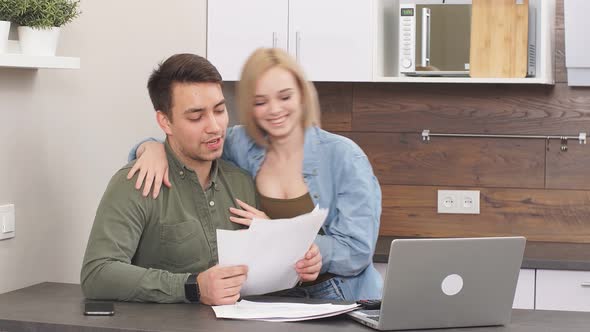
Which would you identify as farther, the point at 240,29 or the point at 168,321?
the point at 240,29

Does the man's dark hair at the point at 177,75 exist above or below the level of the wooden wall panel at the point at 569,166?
above

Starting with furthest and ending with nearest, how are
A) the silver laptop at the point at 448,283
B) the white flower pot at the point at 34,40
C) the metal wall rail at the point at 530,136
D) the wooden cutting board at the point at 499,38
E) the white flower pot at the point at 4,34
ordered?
the metal wall rail at the point at 530,136 → the wooden cutting board at the point at 499,38 → the white flower pot at the point at 34,40 → the white flower pot at the point at 4,34 → the silver laptop at the point at 448,283

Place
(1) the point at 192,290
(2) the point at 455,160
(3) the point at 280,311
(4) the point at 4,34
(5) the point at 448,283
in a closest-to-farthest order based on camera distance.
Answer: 1. (5) the point at 448,283
2. (3) the point at 280,311
3. (1) the point at 192,290
4. (4) the point at 4,34
5. (2) the point at 455,160

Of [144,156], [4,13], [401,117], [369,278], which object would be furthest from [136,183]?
[401,117]

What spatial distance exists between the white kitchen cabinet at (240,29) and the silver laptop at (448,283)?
5.92 feet

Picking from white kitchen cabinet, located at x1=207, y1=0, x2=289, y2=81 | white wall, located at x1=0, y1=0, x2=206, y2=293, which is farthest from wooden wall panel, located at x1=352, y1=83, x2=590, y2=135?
white wall, located at x1=0, y1=0, x2=206, y2=293

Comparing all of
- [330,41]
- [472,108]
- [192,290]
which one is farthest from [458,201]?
[192,290]

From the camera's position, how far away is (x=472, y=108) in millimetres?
3918

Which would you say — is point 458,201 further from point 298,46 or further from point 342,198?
point 342,198

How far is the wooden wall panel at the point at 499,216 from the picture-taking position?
3820 mm

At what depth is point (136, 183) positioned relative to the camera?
2443 mm

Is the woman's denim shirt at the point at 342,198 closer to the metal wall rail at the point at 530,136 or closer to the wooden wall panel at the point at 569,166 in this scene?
the metal wall rail at the point at 530,136

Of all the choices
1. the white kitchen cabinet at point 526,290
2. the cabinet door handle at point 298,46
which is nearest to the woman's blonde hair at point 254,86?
the cabinet door handle at point 298,46

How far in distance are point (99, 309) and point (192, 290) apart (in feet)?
0.75
